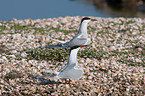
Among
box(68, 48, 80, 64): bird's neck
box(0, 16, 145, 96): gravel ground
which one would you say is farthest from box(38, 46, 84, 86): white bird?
box(0, 16, 145, 96): gravel ground

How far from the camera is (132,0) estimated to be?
51188mm

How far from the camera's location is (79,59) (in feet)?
46.2

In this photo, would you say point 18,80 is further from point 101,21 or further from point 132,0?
point 132,0

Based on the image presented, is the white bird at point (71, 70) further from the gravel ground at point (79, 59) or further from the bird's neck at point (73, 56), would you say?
the gravel ground at point (79, 59)

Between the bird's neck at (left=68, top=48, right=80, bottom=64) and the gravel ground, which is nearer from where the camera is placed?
the bird's neck at (left=68, top=48, right=80, bottom=64)

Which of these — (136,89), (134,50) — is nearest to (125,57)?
(134,50)

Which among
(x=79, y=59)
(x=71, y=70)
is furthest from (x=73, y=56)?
(x=79, y=59)

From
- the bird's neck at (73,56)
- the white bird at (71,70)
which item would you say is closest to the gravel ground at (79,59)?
the white bird at (71,70)

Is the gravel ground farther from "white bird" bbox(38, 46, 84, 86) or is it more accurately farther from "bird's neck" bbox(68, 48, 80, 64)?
"bird's neck" bbox(68, 48, 80, 64)

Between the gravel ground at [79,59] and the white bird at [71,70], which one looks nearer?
the white bird at [71,70]

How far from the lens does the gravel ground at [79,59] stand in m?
11.4

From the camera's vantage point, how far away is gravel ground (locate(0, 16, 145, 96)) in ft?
37.4

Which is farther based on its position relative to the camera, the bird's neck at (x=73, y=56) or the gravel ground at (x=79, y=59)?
the gravel ground at (x=79, y=59)

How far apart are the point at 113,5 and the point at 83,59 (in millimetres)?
38811
